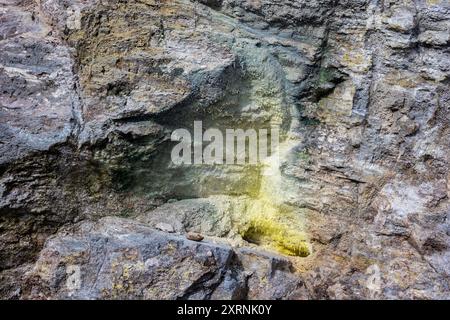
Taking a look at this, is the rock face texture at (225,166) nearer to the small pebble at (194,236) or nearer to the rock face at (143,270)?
the rock face at (143,270)

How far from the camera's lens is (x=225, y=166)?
3662 mm

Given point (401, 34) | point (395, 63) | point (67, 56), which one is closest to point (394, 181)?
point (395, 63)

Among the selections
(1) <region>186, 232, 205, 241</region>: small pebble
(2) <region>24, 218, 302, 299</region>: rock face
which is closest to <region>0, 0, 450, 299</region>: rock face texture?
(2) <region>24, 218, 302, 299</region>: rock face

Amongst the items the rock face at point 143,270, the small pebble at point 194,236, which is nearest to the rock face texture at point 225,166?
the rock face at point 143,270

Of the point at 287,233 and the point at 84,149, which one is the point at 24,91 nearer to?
the point at 84,149

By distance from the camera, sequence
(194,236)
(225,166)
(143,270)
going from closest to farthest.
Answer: (143,270)
(194,236)
(225,166)

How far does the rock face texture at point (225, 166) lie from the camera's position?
294cm

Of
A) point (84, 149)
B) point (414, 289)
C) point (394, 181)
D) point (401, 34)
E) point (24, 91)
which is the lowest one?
point (414, 289)

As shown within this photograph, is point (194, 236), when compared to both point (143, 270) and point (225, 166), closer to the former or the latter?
point (143, 270)

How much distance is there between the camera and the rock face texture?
2943 millimetres

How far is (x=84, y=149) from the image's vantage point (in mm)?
3137

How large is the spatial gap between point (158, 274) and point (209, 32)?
6.19 ft

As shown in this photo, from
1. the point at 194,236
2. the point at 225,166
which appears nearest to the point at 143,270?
the point at 194,236

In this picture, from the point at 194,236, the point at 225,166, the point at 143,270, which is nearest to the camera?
the point at 143,270
